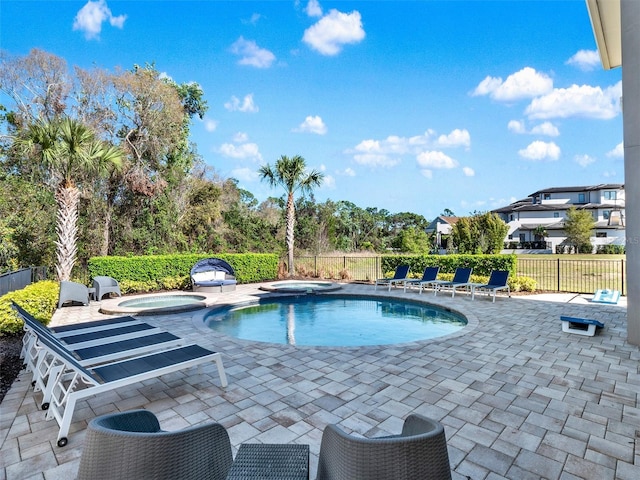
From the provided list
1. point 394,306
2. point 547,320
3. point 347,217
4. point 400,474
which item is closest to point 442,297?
point 394,306

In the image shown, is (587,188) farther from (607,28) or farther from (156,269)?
(156,269)

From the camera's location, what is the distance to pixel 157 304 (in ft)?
34.1

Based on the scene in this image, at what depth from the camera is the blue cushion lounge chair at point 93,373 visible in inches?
115

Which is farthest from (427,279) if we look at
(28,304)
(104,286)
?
(28,304)

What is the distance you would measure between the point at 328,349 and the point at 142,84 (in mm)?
15134

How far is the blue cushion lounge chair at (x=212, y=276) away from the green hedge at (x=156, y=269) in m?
0.37

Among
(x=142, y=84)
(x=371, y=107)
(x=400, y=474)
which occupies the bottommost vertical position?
(x=400, y=474)

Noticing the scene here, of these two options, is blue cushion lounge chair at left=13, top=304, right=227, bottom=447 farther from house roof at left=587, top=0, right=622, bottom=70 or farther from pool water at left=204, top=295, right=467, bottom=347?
house roof at left=587, top=0, right=622, bottom=70

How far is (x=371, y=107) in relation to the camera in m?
23.1

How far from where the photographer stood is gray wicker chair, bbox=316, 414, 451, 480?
151cm

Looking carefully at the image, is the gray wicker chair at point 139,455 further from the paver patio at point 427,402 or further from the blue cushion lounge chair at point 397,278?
the blue cushion lounge chair at point 397,278

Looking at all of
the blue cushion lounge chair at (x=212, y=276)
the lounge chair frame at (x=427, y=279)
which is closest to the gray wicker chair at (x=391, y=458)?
the lounge chair frame at (x=427, y=279)

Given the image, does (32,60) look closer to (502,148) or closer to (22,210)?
(22,210)

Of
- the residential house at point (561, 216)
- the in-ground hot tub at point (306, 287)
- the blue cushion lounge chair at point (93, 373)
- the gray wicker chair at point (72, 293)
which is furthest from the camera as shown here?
the residential house at point (561, 216)
